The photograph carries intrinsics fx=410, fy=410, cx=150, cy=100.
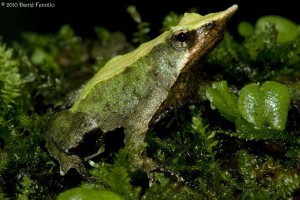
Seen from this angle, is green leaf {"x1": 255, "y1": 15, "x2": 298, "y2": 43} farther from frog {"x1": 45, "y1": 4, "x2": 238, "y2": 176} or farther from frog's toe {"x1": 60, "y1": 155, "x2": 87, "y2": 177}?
frog's toe {"x1": 60, "y1": 155, "x2": 87, "y2": 177}

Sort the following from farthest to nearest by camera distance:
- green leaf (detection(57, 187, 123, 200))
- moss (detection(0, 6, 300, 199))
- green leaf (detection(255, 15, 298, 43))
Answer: green leaf (detection(255, 15, 298, 43)), moss (detection(0, 6, 300, 199)), green leaf (detection(57, 187, 123, 200))

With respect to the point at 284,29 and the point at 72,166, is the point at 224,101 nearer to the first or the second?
the point at 72,166

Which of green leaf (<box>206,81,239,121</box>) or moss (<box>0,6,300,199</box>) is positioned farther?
green leaf (<box>206,81,239,121</box>)

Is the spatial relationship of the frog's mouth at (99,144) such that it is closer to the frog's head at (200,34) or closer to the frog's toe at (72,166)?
the frog's toe at (72,166)

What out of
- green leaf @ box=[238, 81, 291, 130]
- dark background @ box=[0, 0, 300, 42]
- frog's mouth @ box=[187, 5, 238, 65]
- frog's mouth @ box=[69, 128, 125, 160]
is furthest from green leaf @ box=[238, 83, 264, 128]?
dark background @ box=[0, 0, 300, 42]

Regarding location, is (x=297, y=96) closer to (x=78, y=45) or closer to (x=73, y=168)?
(x=73, y=168)

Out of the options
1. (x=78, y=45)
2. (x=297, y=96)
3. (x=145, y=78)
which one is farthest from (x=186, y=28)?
(x=78, y=45)

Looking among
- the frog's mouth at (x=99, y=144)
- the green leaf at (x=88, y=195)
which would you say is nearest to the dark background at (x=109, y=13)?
the frog's mouth at (x=99, y=144)
